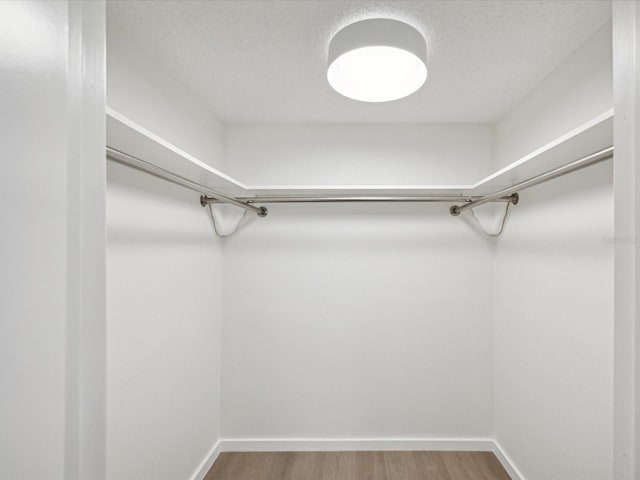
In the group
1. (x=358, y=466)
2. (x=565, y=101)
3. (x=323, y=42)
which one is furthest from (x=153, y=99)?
(x=358, y=466)

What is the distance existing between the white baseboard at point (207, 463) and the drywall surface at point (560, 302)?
1.92 meters

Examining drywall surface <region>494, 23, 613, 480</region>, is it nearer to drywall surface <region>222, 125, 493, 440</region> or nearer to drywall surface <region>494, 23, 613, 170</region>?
drywall surface <region>494, 23, 613, 170</region>

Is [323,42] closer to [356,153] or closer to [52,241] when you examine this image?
[356,153]

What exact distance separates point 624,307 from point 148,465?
186cm

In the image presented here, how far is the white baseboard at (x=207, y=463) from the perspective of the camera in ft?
6.54

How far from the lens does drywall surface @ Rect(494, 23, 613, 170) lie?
135 cm

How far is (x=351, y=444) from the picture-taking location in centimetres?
233

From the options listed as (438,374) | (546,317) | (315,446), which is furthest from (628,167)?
(315,446)

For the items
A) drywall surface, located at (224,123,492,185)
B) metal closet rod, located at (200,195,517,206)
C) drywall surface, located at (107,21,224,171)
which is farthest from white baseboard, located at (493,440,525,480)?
drywall surface, located at (107,21,224,171)

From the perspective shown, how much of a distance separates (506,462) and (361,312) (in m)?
1.29

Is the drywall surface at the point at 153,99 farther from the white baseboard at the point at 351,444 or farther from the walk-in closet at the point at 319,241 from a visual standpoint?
the white baseboard at the point at 351,444

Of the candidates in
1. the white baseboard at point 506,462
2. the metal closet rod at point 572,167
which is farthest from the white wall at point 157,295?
the white baseboard at point 506,462

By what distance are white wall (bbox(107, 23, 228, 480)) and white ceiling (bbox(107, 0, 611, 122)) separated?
178 mm

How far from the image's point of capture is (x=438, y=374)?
235cm
